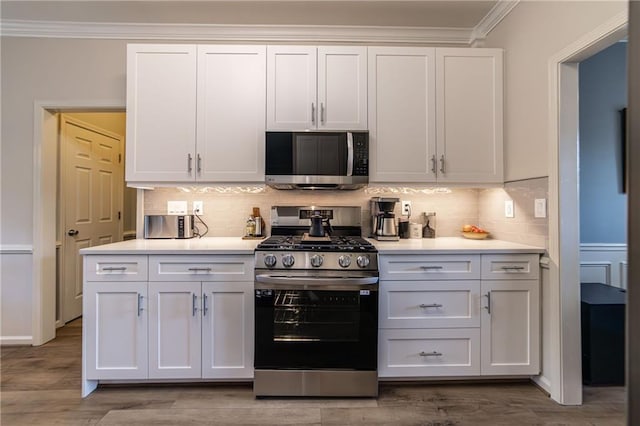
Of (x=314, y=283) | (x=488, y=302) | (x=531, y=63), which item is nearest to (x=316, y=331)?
(x=314, y=283)

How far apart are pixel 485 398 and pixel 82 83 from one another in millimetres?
3765

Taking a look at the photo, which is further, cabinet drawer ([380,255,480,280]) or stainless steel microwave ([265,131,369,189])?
stainless steel microwave ([265,131,369,189])

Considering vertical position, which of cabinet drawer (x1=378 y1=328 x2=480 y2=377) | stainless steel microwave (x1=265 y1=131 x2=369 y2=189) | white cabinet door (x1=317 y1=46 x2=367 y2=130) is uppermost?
white cabinet door (x1=317 y1=46 x2=367 y2=130)

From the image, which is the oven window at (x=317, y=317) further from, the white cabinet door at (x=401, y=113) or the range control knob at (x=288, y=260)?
the white cabinet door at (x=401, y=113)

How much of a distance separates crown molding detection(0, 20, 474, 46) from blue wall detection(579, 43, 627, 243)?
1122 millimetres

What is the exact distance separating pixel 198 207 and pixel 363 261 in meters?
1.50

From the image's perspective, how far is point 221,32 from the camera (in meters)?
2.71

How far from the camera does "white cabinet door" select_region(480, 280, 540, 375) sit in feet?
6.90

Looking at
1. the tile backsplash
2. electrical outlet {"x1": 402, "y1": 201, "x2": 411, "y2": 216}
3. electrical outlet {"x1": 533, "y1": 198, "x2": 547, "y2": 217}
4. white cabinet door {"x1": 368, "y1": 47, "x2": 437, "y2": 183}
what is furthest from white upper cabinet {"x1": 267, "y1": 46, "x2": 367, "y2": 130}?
electrical outlet {"x1": 533, "y1": 198, "x2": 547, "y2": 217}

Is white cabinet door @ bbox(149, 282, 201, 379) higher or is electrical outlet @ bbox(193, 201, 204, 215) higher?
electrical outlet @ bbox(193, 201, 204, 215)

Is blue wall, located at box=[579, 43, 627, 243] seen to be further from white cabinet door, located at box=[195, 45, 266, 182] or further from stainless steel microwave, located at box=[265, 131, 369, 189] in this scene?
white cabinet door, located at box=[195, 45, 266, 182]

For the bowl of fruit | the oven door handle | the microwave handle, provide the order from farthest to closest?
1. the bowl of fruit
2. the microwave handle
3. the oven door handle

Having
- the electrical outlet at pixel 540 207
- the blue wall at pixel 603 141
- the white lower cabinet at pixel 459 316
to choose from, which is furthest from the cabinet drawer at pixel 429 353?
the blue wall at pixel 603 141

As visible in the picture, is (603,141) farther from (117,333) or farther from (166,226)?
(117,333)
